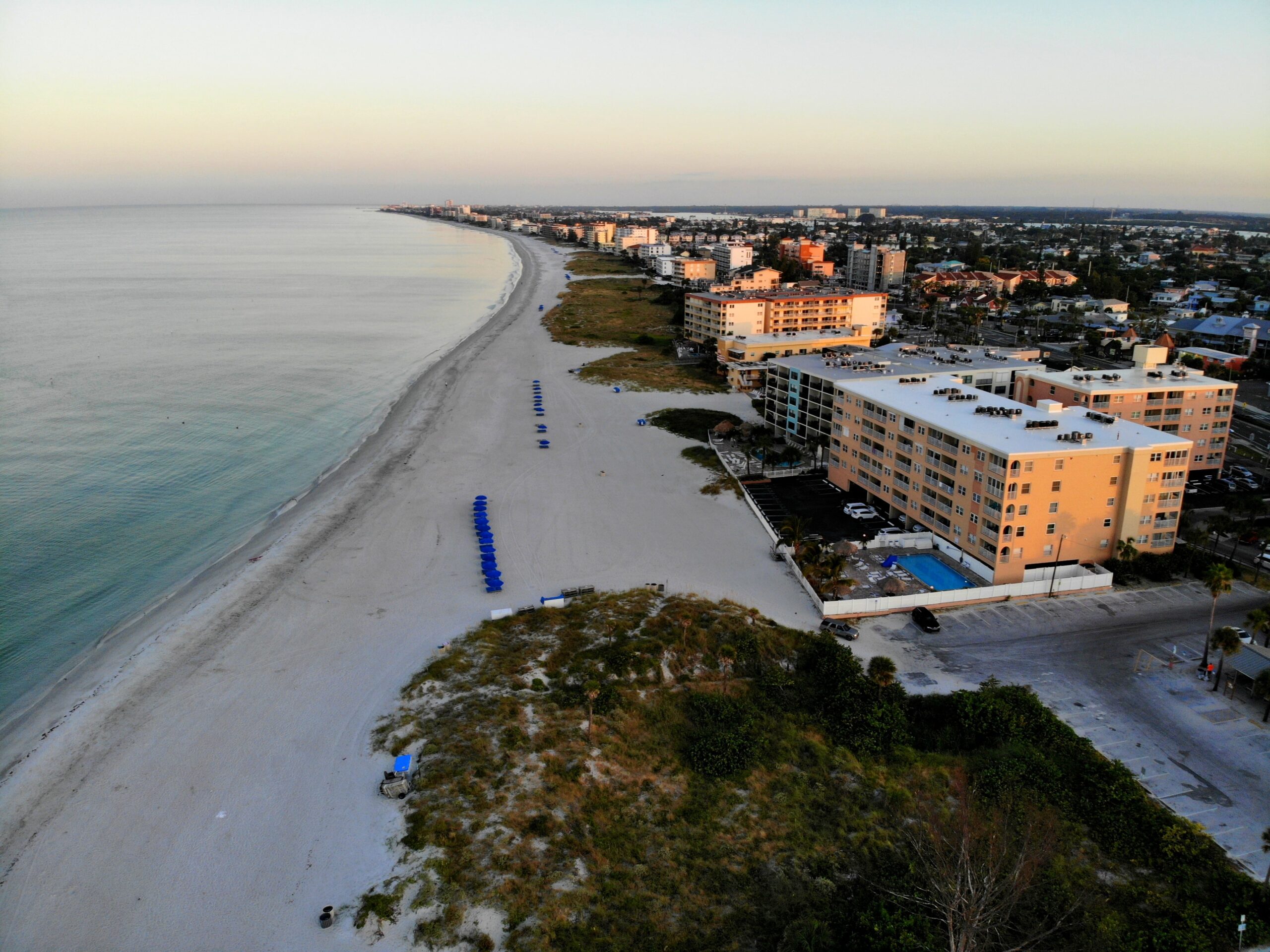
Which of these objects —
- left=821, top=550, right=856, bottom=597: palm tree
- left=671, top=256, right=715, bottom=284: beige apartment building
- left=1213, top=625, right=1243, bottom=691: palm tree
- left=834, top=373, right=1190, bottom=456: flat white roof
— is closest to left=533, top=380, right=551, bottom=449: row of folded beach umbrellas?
left=834, top=373, right=1190, bottom=456: flat white roof

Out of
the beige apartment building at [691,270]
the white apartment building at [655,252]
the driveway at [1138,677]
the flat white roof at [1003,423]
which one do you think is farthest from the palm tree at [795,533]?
the white apartment building at [655,252]

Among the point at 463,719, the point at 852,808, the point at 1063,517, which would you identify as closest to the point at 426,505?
the point at 463,719

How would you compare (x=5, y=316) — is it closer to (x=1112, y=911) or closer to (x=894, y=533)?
Answer: (x=894, y=533)

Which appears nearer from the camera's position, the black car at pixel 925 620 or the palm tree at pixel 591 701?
the palm tree at pixel 591 701

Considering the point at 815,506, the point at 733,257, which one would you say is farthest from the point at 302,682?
the point at 733,257

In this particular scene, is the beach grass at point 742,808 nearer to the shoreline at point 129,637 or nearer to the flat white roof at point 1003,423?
the shoreline at point 129,637

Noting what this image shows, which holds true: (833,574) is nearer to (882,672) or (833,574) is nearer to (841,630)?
(841,630)
